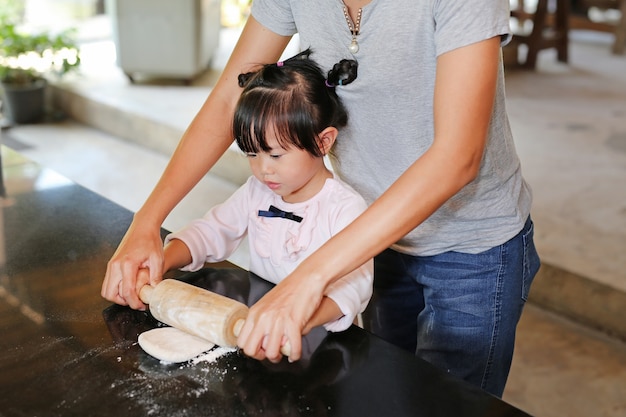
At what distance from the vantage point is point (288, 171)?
1303 millimetres

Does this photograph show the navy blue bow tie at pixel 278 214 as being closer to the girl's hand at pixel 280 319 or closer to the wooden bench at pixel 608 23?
the girl's hand at pixel 280 319

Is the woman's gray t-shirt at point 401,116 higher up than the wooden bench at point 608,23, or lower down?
higher up

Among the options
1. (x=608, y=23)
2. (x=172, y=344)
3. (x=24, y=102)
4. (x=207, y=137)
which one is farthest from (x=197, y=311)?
(x=608, y=23)

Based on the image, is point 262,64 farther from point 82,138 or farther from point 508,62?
point 508,62

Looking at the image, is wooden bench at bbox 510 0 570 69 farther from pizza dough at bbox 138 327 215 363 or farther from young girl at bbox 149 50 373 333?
pizza dough at bbox 138 327 215 363

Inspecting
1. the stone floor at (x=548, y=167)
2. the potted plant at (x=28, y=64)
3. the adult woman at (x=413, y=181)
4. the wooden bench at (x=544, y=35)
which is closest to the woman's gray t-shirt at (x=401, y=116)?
the adult woman at (x=413, y=181)

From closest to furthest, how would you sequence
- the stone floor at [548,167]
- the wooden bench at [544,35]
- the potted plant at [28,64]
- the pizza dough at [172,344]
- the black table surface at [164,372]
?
1. the black table surface at [164,372]
2. the pizza dough at [172,344]
3. the stone floor at [548,167]
4. the potted plant at [28,64]
5. the wooden bench at [544,35]

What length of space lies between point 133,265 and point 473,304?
22.8 inches

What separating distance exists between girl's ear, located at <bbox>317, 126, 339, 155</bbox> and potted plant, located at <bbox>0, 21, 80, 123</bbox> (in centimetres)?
383

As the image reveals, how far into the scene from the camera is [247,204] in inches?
56.2

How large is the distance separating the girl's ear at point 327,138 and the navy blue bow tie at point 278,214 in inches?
4.8

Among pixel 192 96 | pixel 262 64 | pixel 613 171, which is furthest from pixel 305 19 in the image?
pixel 192 96

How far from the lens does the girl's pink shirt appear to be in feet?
4.36

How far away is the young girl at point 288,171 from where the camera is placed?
4.26ft
